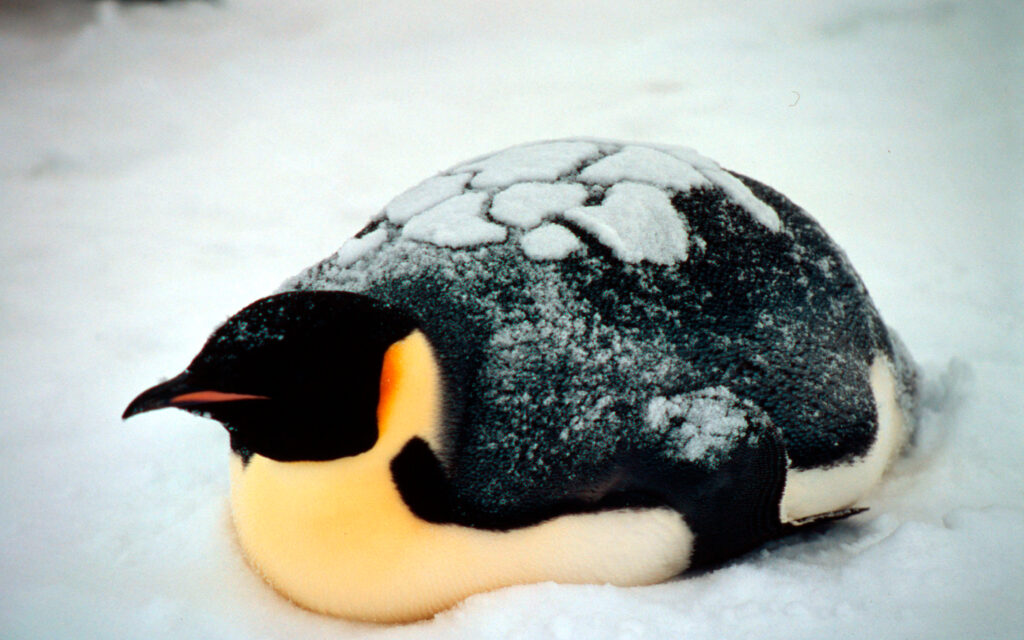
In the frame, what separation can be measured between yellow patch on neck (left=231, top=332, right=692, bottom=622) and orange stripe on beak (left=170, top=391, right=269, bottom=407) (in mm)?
136

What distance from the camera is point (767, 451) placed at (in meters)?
0.86

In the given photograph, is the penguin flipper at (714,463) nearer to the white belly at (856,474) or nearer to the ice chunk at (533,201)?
the white belly at (856,474)

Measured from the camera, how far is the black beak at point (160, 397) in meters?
0.67

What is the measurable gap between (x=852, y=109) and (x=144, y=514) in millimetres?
2413

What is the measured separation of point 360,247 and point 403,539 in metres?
0.41

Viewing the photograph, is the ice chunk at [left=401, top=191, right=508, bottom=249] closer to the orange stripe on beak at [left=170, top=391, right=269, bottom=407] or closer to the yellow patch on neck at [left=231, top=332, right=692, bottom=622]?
the yellow patch on neck at [left=231, top=332, right=692, bottom=622]

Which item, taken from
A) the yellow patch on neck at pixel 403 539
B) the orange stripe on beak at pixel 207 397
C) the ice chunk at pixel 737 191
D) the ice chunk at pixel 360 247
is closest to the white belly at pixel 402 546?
the yellow patch on neck at pixel 403 539

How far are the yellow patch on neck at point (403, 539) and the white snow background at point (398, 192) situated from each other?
32mm

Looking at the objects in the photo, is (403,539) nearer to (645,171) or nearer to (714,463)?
(714,463)

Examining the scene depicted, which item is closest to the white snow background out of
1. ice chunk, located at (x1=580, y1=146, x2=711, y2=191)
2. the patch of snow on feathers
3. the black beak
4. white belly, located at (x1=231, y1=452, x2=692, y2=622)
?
white belly, located at (x1=231, y1=452, x2=692, y2=622)

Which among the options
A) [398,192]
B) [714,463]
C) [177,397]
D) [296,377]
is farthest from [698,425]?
[398,192]

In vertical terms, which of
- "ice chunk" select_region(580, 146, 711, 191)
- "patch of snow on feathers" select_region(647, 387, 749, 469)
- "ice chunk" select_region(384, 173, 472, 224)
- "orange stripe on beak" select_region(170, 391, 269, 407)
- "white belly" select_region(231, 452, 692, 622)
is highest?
"ice chunk" select_region(580, 146, 711, 191)

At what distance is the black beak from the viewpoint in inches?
26.5

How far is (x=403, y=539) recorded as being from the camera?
0.81 meters
